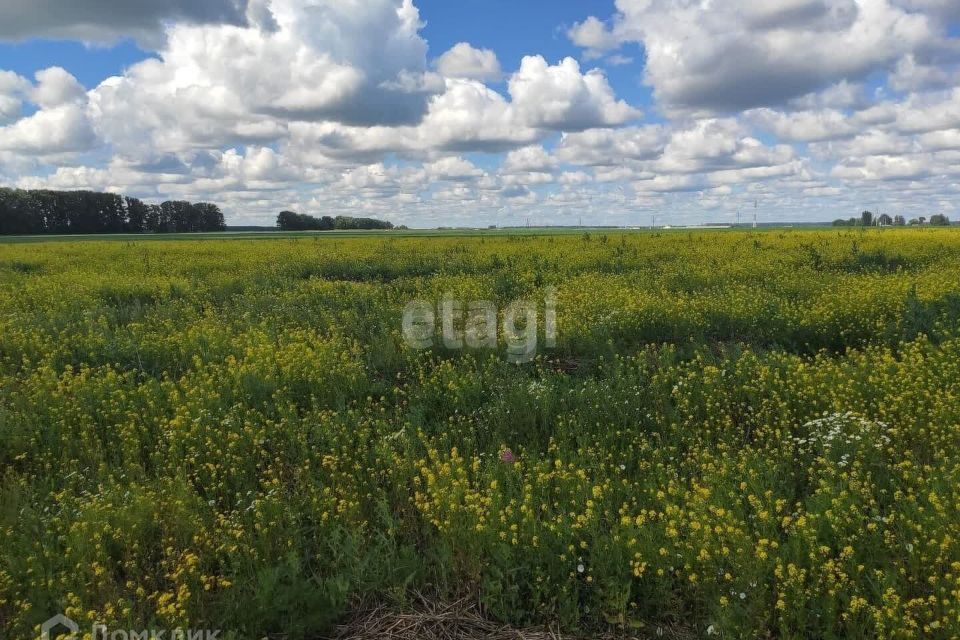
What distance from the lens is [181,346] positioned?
826 cm

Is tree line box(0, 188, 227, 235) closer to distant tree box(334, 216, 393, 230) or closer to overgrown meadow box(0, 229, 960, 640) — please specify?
distant tree box(334, 216, 393, 230)

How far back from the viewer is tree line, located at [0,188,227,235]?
70794 millimetres

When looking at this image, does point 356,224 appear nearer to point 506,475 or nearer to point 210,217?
point 210,217

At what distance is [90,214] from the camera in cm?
7900

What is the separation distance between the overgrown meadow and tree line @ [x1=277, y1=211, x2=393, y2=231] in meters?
90.9

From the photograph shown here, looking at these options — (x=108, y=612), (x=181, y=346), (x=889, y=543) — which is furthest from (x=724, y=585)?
(x=181, y=346)

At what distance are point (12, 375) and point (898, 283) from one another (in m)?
14.4

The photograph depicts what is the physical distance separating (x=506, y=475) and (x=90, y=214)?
93067mm

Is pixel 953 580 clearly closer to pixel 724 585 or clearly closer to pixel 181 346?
pixel 724 585
